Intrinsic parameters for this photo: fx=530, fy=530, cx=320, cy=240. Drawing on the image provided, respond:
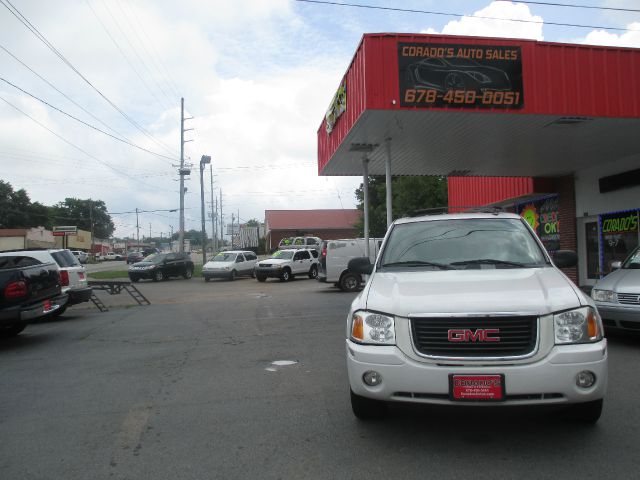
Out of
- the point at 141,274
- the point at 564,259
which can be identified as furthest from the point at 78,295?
the point at 141,274

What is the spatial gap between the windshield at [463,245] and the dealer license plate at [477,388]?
56.8 inches

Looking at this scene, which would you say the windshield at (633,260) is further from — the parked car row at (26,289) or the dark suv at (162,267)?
the dark suv at (162,267)

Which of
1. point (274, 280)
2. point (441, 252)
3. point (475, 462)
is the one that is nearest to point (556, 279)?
point (441, 252)

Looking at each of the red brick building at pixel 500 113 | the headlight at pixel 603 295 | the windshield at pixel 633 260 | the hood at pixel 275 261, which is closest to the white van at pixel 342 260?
the red brick building at pixel 500 113

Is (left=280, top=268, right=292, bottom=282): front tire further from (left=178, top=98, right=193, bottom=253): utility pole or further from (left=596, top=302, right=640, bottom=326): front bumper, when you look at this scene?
(left=596, top=302, right=640, bottom=326): front bumper

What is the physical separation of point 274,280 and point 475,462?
2473 cm

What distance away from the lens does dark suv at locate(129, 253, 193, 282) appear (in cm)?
2889

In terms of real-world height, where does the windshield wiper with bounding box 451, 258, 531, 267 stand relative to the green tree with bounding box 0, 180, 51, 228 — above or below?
below

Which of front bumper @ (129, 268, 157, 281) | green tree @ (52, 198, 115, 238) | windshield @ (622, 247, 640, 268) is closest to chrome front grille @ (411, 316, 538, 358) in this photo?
windshield @ (622, 247, 640, 268)

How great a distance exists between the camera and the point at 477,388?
363 cm

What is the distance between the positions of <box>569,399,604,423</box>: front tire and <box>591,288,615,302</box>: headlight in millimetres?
3897

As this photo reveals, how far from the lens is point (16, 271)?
8.99 metres

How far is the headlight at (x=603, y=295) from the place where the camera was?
760 centimetres

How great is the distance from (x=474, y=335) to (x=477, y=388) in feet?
1.17
